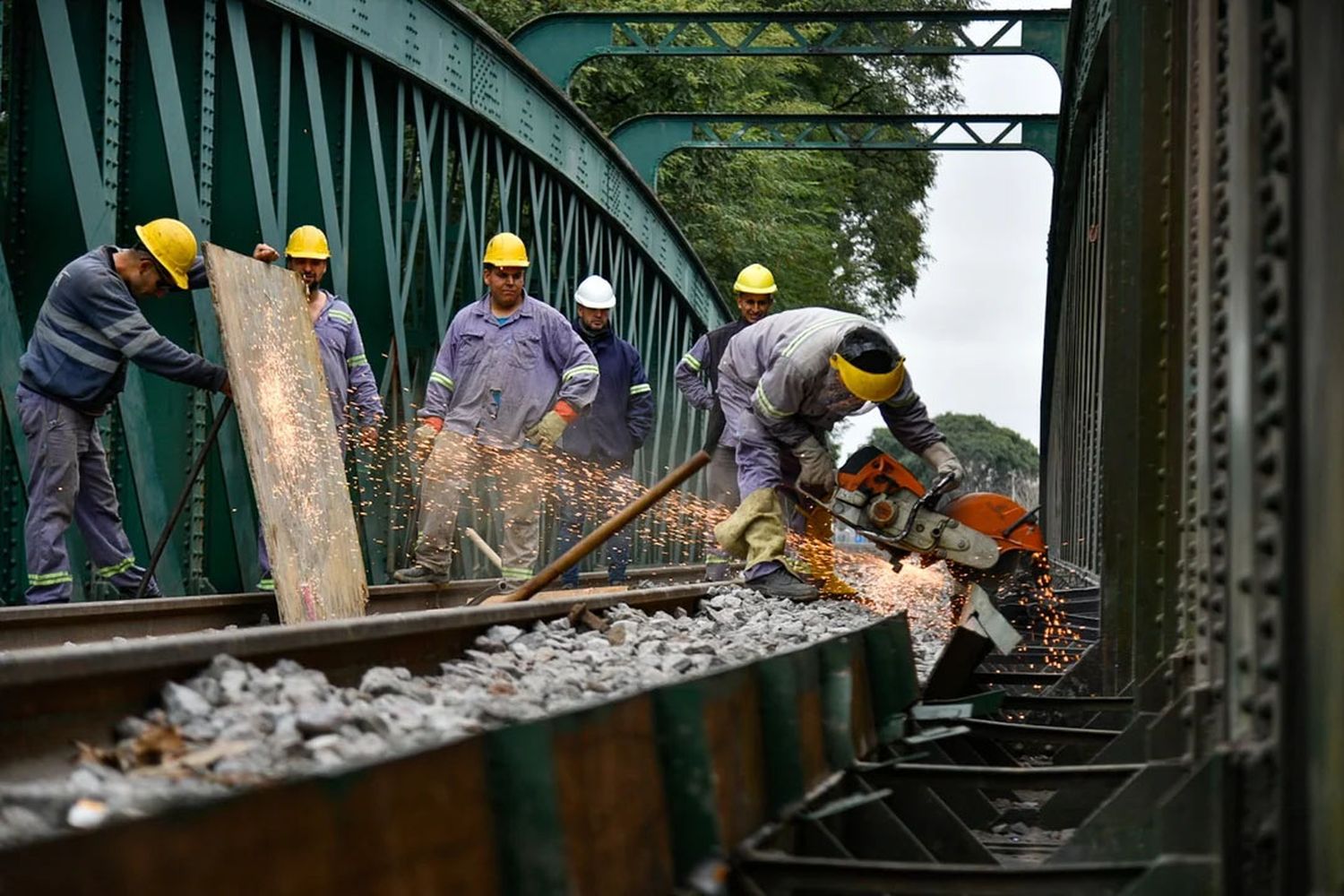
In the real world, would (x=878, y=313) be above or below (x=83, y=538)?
above

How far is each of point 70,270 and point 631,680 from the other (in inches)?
174

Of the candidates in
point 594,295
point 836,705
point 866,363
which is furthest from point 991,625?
point 594,295

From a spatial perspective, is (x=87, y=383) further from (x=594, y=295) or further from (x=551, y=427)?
(x=594, y=295)

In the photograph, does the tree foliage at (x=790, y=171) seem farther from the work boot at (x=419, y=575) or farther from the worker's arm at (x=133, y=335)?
the worker's arm at (x=133, y=335)

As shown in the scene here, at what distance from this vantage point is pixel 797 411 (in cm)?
914

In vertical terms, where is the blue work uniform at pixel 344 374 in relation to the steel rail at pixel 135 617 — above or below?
above

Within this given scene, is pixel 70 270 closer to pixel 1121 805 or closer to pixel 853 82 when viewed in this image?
pixel 1121 805

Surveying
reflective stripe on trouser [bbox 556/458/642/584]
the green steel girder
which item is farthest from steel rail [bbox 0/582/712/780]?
the green steel girder

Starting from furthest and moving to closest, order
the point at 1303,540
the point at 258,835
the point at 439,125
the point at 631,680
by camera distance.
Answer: the point at 439,125 → the point at 631,680 → the point at 1303,540 → the point at 258,835

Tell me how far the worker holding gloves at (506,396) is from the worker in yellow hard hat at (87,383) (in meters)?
2.99

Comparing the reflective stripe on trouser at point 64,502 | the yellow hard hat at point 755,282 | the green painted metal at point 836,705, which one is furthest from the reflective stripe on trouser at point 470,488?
the green painted metal at point 836,705

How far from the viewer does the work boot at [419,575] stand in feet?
36.2

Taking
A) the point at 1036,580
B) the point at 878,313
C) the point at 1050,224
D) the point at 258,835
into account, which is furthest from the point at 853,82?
the point at 258,835

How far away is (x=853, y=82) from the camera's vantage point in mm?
37750
